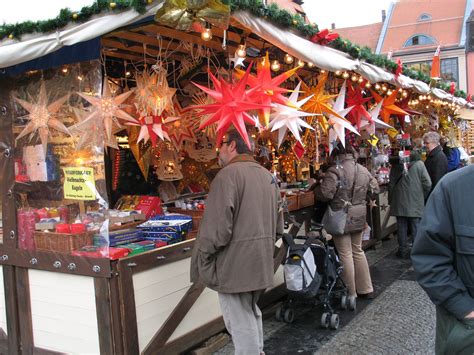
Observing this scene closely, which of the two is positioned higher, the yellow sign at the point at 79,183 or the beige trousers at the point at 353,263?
the yellow sign at the point at 79,183

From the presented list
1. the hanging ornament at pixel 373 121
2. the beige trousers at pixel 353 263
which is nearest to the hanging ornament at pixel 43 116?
the beige trousers at pixel 353 263

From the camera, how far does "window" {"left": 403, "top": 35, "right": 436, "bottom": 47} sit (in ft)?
123

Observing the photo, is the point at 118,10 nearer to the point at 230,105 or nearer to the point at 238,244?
the point at 230,105

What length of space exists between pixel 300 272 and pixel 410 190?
358cm

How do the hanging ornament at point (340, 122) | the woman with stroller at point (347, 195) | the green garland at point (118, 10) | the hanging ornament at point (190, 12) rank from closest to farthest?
the hanging ornament at point (190, 12), the green garland at point (118, 10), the hanging ornament at point (340, 122), the woman with stroller at point (347, 195)

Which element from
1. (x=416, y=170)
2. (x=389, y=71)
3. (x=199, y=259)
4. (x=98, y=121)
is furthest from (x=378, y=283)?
(x=98, y=121)

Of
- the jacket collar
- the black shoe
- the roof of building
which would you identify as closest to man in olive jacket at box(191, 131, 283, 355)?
the jacket collar

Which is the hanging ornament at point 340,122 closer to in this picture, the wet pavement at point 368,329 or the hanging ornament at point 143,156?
the wet pavement at point 368,329

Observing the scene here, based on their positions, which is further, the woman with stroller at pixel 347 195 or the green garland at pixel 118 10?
the woman with stroller at pixel 347 195

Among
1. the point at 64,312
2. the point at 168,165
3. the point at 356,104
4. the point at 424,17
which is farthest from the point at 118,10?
the point at 424,17

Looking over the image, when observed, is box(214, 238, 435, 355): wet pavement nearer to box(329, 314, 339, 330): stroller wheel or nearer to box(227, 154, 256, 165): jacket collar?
box(329, 314, 339, 330): stroller wheel

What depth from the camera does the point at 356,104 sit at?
5.59m

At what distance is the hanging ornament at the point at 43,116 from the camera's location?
3732 mm

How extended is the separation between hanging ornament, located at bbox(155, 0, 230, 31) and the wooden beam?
219 cm
